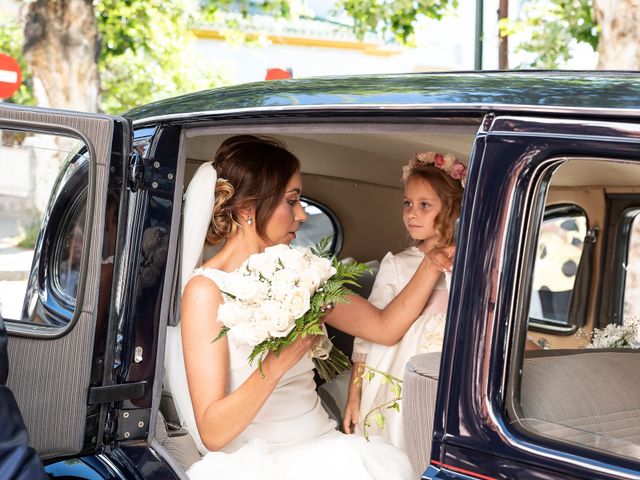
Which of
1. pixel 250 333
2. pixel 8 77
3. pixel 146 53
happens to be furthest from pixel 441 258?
pixel 146 53

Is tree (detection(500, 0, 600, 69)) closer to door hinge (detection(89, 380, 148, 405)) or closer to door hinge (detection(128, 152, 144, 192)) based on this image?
Result: door hinge (detection(128, 152, 144, 192))

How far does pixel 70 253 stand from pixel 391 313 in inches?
47.0

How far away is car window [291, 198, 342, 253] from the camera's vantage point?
4258 millimetres


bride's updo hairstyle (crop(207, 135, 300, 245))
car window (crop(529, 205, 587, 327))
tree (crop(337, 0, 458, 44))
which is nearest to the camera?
bride's updo hairstyle (crop(207, 135, 300, 245))

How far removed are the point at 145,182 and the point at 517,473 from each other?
3.96ft

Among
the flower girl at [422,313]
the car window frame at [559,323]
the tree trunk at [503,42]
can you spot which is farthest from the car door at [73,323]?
the tree trunk at [503,42]

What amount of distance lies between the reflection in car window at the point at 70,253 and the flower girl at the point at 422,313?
3.61 ft

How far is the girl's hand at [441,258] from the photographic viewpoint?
3.13 metres

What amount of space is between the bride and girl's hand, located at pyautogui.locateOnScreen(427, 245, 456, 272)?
0.04ft

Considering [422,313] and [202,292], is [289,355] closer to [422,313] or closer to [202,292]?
[202,292]

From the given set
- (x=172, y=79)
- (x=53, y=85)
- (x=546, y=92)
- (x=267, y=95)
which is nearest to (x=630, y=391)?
(x=546, y=92)

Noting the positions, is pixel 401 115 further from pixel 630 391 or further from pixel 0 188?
pixel 0 188

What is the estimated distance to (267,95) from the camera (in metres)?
2.29

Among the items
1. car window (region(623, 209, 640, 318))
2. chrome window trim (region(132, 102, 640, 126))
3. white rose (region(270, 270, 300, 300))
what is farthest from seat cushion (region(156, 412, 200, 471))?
car window (region(623, 209, 640, 318))
